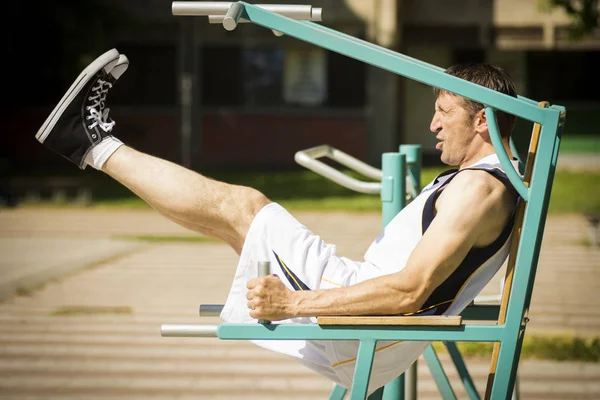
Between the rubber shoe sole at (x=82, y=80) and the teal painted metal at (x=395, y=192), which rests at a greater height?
the rubber shoe sole at (x=82, y=80)

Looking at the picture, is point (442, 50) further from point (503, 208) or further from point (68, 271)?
point (503, 208)

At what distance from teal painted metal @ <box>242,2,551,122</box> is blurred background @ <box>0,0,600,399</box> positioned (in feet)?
8.59

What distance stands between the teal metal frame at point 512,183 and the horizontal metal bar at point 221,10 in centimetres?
11

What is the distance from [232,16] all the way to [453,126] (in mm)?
823

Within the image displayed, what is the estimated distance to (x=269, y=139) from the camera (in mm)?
23562

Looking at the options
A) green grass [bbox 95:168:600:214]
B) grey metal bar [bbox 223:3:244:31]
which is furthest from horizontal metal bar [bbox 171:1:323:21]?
green grass [bbox 95:168:600:214]

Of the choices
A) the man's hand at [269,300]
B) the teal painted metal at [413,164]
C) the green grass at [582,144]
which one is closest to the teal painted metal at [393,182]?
the teal painted metal at [413,164]

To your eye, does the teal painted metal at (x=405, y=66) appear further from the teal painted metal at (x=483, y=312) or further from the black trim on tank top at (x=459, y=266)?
the teal painted metal at (x=483, y=312)

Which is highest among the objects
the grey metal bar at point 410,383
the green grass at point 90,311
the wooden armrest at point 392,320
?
the wooden armrest at point 392,320

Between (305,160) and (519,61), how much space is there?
854 inches

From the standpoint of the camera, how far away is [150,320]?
20.5ft

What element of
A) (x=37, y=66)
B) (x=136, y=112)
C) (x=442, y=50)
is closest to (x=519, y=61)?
(x=442, y=50)

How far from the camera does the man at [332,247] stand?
8.00ft

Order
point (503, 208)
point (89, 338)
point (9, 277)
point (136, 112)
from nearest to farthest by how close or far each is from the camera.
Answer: point (503, 208) → point (89, 338) → point (9, 277) → point (136, 112)
